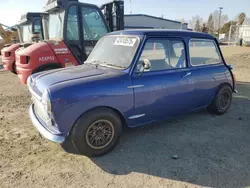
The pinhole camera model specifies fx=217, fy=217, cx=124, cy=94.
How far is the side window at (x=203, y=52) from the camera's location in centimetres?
441

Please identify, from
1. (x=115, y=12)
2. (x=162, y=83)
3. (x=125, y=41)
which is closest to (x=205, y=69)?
(x=162, y=83)

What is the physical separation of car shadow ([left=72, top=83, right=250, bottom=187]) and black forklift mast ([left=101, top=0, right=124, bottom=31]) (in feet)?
15.0

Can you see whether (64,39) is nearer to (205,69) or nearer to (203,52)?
(203,52)

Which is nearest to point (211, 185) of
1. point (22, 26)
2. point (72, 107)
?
point (72, 107)

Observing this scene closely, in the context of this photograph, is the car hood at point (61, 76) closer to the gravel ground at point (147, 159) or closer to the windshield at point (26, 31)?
the gravel ground at point (147, 159)

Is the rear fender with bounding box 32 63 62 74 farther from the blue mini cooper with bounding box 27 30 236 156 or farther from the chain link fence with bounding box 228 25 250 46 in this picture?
the chain link fence with bounding box 228 25 250 46

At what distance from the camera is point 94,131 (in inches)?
130

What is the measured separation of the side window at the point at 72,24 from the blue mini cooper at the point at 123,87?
233cm

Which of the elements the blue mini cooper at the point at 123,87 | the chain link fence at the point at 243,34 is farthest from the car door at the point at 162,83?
the chain link fence at the point at 243,34

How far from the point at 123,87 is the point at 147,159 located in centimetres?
116

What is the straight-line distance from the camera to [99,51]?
432cm

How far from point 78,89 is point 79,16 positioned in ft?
13.1

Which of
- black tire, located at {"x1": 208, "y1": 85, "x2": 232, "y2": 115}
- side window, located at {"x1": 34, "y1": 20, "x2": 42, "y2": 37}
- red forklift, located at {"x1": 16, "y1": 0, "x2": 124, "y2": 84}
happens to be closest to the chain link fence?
side window, located at {"x1": 34, "y1": 20, "x2": 42, "y2": 37}

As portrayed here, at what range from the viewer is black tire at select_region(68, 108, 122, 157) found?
315 cm
